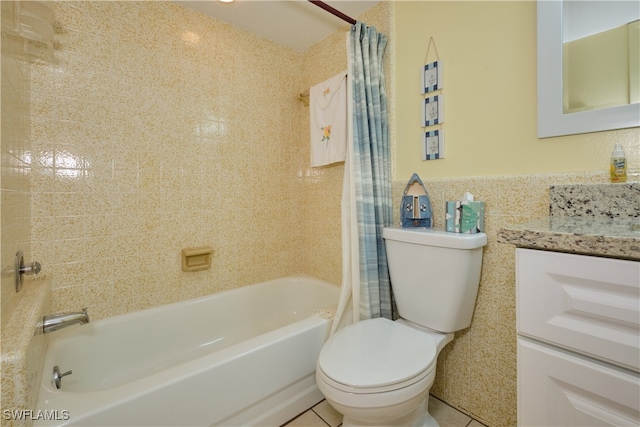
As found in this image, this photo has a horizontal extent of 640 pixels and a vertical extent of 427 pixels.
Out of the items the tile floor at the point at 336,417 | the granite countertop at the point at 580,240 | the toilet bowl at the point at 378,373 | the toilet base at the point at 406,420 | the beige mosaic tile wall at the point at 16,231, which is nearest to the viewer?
the granite countertop at the point at 580,240

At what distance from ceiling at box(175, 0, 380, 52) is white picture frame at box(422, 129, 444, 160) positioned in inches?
35.5

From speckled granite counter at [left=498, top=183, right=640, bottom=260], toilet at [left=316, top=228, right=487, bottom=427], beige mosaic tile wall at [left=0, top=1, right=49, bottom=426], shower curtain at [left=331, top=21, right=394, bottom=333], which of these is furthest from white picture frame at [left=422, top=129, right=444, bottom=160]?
beige mosaic tile wall at [left=0, top=1, right=49, bottom=426]

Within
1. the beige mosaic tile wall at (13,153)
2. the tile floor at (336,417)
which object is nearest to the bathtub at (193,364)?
the tile floor at (336,417)

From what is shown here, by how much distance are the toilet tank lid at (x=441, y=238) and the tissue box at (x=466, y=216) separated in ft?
0.13

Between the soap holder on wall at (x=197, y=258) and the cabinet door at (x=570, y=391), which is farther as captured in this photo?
the soap holder on wall at (x=197, y=258)

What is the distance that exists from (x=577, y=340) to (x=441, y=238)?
0.59 metres

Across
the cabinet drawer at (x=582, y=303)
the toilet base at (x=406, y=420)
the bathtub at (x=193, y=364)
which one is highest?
the cabinet drawer at (x=582, y=303)

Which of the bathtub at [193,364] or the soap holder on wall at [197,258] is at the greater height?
the soap holder on wall at [197,258]

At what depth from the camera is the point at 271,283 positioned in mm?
1972

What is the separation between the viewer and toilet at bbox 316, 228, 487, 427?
0.85 meters

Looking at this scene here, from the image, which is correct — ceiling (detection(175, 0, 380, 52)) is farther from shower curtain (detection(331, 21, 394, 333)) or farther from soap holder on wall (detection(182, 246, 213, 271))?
soap holder on wall (detection(182, 246, 213, 271))

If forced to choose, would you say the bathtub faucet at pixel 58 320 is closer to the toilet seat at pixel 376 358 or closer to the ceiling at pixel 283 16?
the toilet seat at pixel 376 358

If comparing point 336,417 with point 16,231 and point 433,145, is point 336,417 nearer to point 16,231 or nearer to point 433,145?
point 433,145

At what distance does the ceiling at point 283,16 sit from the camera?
1.63 meters
